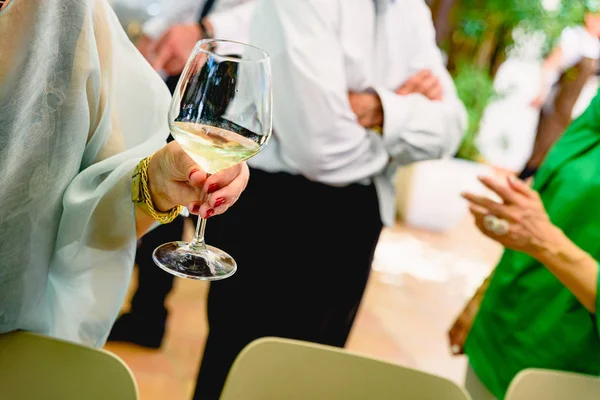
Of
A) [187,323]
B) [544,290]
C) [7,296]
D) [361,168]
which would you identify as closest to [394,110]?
[361,168]

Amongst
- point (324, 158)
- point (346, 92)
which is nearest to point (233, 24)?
point (346, 92)

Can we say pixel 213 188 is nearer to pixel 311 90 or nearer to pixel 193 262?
pixel 193 262

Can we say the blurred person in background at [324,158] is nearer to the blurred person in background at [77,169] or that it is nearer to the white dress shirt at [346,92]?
the white dress shirt at [346,92]

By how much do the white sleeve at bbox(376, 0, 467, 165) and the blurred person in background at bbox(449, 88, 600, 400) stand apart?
0.18 meters

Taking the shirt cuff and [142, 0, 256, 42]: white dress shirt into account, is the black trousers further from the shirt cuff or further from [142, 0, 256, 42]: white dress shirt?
[142, 0, 256, 42]: white dress shirt

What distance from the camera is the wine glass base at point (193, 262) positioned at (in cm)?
87

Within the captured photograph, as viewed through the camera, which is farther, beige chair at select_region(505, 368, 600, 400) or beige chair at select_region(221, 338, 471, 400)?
beige chair at select_region(505, 368, 600, 400)

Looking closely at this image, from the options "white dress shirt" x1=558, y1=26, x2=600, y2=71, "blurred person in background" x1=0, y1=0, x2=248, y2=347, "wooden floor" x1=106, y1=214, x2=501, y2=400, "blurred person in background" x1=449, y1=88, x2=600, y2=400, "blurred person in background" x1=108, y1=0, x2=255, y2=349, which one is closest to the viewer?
"blurred person in background" x1=0, y1=0, x2=248, y2=347

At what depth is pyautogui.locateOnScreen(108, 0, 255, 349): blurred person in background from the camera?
211 centimetres

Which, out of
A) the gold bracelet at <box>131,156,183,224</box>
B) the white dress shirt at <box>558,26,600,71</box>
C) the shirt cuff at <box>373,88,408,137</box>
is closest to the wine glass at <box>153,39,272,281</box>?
the gold bracelet at <box>131,156,183,224</box>

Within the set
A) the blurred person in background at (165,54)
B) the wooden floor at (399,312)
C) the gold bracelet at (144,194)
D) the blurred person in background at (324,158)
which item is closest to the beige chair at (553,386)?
the blurred person in background at (324,158)

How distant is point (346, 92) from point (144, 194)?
2.61 ft

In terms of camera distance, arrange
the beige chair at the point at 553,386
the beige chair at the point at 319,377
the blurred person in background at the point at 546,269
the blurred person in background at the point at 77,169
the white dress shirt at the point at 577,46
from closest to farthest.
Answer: the blurred person in background at the point at 77,169, the beige chair at the point at 319,377, the beige chair at the point at 553,386, the blurred person in background at the point at 546,269, the white dress shirt at the point at 577,46

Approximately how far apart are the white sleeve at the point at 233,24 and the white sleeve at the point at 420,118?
57 cm
